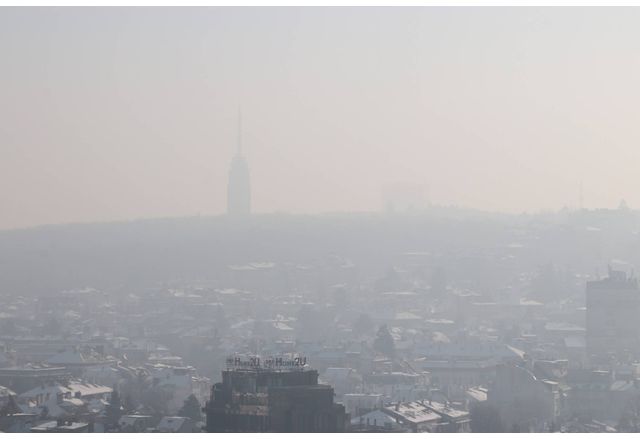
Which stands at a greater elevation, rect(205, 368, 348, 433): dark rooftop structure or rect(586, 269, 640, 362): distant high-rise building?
rect(586, 269, 640, 362): distant high-rise building

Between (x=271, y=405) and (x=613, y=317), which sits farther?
(x=613, y=317)

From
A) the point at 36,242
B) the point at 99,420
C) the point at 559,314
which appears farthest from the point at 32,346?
the point at 36,242

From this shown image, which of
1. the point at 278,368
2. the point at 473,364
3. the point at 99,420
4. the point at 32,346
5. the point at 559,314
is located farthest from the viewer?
the point at 559,314

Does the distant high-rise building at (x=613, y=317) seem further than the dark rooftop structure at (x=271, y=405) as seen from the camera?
Yes

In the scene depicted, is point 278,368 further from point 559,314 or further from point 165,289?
point 165,289

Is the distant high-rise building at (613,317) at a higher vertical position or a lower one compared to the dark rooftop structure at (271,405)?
higher

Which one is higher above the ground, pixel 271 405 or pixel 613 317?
pixel 613 317

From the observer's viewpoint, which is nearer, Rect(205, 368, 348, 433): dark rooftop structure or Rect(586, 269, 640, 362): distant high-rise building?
Rect(205, 368, 348, 433): dark rooftop structure

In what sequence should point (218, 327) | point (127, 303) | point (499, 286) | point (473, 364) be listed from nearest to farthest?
point (473, 364) → point (218, 327) → point (127, 303) → point (499, 286)
